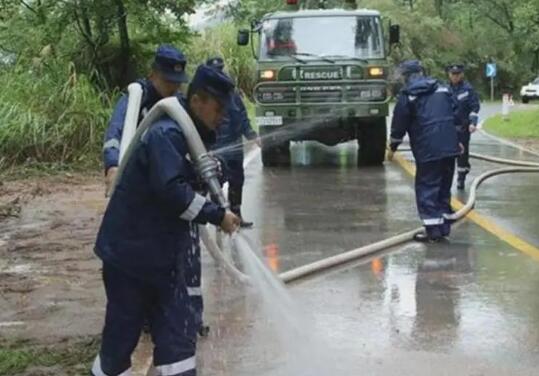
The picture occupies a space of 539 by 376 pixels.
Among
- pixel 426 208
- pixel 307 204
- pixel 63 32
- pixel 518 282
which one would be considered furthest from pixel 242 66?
pixel 518 282

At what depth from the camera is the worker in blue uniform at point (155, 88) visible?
4948mm

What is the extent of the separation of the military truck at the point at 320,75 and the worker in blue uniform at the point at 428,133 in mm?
5802

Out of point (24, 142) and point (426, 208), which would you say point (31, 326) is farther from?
point (24, 142)

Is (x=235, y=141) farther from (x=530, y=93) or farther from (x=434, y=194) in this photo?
(x=530, y=93)

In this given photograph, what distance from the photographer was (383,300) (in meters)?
6.67

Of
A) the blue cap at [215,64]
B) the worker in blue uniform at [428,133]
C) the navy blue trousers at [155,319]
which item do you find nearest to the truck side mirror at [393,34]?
the worker in blue uniform at [428,133]

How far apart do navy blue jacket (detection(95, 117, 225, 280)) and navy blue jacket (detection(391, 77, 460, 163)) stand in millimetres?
5012

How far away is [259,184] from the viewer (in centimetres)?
1351

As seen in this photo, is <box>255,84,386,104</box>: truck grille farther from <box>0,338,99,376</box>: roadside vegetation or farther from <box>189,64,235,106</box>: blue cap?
<box>189,64,235,106</box>: blue cap

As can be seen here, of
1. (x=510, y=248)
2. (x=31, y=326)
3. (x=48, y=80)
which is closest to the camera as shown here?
(x=31, y=326)

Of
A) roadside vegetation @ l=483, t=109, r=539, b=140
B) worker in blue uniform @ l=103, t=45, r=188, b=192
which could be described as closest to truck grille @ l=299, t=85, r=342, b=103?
roadside vegetation @ l=483, t=109, r=539, b=140

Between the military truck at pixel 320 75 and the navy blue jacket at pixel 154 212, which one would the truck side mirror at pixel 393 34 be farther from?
the navy blue jacket at pixel 154 212

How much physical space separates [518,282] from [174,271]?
3.85m

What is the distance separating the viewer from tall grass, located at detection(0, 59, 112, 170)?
14227mm
